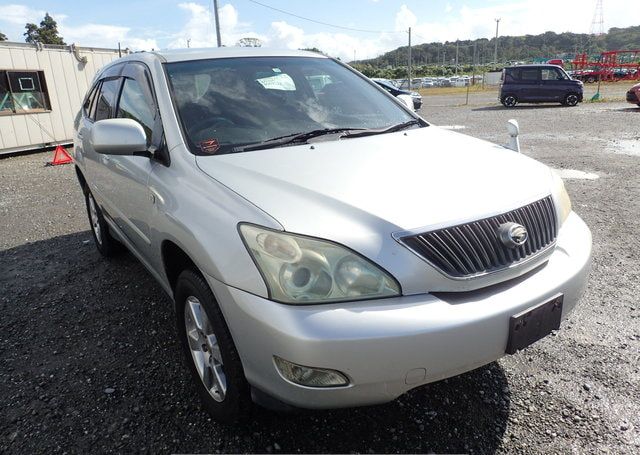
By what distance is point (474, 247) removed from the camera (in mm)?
1792

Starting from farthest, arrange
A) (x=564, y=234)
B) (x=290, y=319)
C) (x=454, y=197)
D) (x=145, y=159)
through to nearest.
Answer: (x=145, y=159), (x=564, y=234), (x=454, y=197), (x=290, y=319)

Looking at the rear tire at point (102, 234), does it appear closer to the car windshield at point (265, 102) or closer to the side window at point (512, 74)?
the car windshield at point (265, 102)

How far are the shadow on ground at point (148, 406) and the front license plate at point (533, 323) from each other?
556 millimetres

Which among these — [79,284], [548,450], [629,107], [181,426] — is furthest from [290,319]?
[629,107]

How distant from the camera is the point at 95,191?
402cm

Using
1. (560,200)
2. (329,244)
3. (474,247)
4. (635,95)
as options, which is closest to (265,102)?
(329,244)

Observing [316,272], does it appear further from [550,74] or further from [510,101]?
[550,74]

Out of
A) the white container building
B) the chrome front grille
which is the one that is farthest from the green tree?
the chrome front grille

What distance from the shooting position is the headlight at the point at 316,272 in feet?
5.43

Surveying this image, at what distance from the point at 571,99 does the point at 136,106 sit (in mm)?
20432

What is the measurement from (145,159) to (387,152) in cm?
130

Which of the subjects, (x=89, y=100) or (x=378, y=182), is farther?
(x=89, y=100)

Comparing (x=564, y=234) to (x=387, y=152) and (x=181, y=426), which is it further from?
(x=181, y=426)

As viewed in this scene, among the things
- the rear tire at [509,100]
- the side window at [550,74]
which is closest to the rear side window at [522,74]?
the side window at [550,74]
